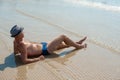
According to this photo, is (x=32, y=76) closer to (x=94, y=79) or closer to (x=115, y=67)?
(x=94, y=79)

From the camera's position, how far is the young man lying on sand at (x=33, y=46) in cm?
470

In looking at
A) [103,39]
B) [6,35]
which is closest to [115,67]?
[103,39]

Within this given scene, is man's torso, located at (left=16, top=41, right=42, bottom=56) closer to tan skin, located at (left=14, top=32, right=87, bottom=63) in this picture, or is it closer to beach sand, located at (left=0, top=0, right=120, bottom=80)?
tan skin, located at (left=14, top=32, right=87, bottom=63)

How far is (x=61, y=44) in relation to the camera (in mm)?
5746

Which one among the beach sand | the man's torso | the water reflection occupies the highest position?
the man's torso

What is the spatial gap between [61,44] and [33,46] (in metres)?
0.83

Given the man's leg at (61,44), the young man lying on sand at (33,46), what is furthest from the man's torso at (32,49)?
the man's leg at (61,44)

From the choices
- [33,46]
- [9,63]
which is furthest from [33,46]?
[9,63]

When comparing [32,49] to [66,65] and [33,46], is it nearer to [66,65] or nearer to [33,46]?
[33,46]

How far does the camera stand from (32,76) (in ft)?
14.0

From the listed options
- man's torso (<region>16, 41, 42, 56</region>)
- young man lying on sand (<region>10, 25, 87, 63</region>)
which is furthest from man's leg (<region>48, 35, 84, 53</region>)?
man's torso (<region>16, 41, 42, 56</region>)

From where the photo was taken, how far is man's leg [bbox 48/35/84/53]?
17.8 ft

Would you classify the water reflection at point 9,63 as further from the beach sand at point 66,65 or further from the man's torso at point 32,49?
the man's torso at point 32,49

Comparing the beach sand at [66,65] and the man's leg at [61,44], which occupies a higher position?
the man's leg at [61,44]
